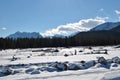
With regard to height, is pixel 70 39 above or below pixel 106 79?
above

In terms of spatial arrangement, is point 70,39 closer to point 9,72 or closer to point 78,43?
point 78,43

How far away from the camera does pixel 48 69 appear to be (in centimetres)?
2312

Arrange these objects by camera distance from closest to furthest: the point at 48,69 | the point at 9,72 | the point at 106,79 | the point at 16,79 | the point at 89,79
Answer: the point at 106,79 → the point at 89,79 → the point at 16,79 → the point at 9,72 → the point at 48,69

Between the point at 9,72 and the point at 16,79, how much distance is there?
387 centimetres

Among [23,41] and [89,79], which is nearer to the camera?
[89,79]

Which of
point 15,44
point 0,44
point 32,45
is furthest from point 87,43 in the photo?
point 0,44

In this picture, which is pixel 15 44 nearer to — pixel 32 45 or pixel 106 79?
pixel 32 45

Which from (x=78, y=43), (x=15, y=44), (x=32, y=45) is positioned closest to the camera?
(x=15, y=44)

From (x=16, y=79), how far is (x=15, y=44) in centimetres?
10861

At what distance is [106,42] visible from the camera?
158125 mm

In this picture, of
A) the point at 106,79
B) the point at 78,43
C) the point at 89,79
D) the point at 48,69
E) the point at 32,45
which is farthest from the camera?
the point at 78,43

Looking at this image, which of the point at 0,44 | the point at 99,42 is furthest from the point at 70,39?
the point at 0,44

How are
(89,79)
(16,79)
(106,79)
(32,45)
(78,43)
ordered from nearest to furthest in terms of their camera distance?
(106,79)
(89,79)
(16,79)
(32,45)
(78,43)

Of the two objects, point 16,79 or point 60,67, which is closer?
point 16,79
